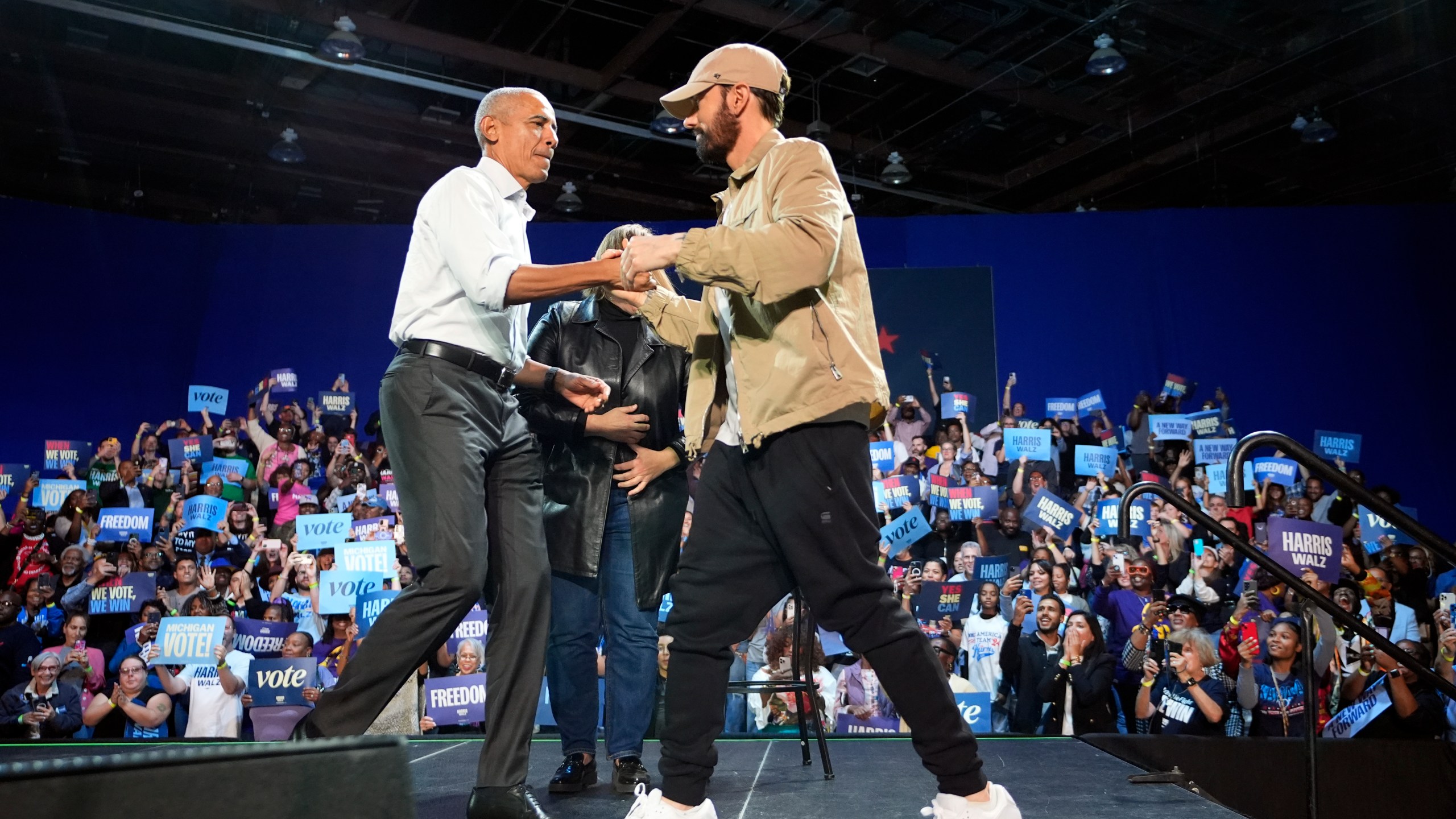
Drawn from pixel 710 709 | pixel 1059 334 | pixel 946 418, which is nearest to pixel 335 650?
pixel 710 709

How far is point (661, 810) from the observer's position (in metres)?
1.91

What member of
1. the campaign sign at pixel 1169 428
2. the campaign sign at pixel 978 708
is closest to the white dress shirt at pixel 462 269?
the campaign sign at pixel 978 708

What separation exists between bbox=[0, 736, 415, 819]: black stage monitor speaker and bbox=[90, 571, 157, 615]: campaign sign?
6.81 metres

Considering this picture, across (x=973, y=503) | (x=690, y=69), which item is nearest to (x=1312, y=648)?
(x=973, y=503)

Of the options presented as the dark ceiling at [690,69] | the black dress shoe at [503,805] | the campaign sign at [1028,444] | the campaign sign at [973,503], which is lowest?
the black dress shoe at [503,805]

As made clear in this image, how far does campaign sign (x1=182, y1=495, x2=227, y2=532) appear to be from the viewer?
7.41 meters

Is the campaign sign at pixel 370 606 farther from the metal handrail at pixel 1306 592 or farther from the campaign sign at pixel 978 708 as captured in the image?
the metal handrail at pixel 1306 592

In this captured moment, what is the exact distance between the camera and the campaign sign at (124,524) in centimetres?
752

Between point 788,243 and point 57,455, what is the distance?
9.01 metres

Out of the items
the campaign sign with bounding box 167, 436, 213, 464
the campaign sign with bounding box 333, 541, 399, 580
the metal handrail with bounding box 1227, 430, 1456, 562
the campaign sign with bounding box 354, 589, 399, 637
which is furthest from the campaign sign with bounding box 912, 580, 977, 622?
the campaign sign with bounding box 167, 436, 213, 464

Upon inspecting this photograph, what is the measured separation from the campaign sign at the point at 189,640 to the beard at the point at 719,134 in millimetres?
4843

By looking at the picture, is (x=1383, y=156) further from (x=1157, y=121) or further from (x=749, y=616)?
(x=749, y=616)

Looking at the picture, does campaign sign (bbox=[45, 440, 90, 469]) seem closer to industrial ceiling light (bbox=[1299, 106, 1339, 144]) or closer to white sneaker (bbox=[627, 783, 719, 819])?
white sneaker (bbox=[627, 783, 719, 819])

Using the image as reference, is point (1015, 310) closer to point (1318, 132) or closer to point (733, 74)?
point (1318, 132)
